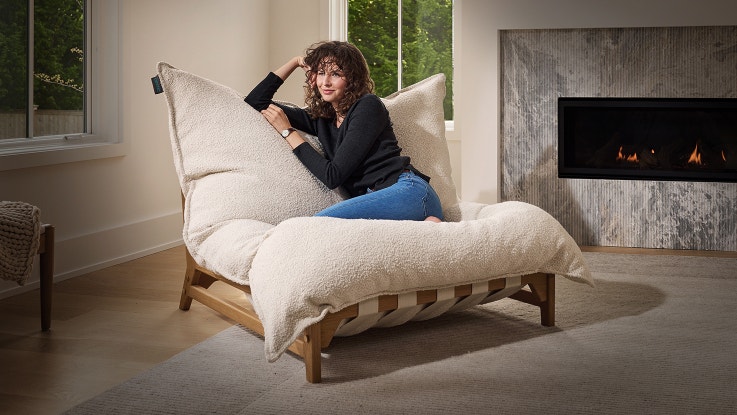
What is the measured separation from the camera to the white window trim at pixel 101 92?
4.14m

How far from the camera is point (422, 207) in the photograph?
304cm

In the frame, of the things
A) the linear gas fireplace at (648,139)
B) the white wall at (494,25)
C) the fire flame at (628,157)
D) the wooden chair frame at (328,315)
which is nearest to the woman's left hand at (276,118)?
the wooden chair frame at (328,315)

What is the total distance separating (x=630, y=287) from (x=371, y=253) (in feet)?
5.62

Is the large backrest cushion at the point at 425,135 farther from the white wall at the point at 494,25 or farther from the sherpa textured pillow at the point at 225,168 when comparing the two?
the white wall at the point at 494,25

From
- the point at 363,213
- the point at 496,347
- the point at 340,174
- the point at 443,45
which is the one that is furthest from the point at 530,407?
the point at 443,45

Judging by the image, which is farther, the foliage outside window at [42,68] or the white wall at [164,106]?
the white wall at [164,106]

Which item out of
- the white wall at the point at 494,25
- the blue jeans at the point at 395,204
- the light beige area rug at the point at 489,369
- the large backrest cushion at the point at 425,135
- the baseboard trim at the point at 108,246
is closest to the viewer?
the light beige area rug at the point at 489,369

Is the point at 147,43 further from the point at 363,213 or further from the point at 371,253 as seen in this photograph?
the point at 371,253

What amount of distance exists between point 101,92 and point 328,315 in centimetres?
231

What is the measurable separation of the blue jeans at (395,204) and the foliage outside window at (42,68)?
1653 mm

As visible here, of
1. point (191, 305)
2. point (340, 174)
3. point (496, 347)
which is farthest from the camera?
point (191, 305)

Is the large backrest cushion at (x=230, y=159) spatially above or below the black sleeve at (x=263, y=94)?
below

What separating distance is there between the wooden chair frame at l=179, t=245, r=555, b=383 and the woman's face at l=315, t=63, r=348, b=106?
771 millimetres

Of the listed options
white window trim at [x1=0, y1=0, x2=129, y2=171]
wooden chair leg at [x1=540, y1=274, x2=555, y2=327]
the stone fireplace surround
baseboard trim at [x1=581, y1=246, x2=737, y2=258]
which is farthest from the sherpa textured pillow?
baseboard trim at [x1=581, y1=246, x2=737, y2=258]
